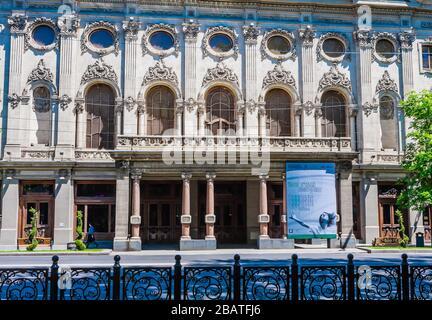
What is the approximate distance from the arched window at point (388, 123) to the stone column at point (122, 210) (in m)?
19.1

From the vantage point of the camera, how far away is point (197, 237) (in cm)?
2994

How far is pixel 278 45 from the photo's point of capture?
104ft

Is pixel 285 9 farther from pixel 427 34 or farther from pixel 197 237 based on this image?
pixel 197 237

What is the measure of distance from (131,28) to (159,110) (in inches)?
238

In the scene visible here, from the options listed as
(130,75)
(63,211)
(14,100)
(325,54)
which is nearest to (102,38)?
(130,75)

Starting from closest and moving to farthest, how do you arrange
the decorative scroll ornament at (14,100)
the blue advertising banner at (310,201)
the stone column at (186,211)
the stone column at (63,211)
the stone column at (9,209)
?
1. the stone column at (186,211)
2. the blue advertising banner at (310,201)
3. the stone column at (9,209)
4. the stone column at (63,211)
5. the decorative scroll ornament at (14,100)

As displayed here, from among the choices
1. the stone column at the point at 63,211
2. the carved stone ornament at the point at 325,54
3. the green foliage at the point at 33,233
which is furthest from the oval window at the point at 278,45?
the green foliage at the point at 33,233

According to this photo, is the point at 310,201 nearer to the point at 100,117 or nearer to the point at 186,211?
the point at 186,211

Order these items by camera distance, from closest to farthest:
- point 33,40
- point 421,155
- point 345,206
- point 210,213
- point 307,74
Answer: point 421,155 → point 210,213 → point 345,206 → point 33,40 → point 307,74

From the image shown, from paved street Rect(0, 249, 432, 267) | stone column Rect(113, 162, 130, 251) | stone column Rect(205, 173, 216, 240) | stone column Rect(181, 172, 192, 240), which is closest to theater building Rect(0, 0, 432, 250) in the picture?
stone column Rect(181, 172, 192, 240)

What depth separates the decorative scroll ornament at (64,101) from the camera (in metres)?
29.5

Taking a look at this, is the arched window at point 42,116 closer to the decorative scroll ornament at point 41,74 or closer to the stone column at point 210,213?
the decorative scroll ornament at point 41,74

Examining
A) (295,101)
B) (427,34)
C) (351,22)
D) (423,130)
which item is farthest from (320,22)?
(423,130)
